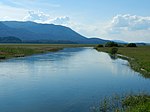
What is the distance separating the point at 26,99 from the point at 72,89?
5.88 meters

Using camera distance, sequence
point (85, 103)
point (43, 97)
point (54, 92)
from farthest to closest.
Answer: point (54, 92)
point (43, 97)
point (85, 103)

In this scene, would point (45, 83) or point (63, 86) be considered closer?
point (63, 86)

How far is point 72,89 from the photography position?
2816cm

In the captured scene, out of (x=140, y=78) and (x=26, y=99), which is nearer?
(x=26, y=99)

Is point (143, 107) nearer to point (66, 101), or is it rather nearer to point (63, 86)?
point (66, 101)

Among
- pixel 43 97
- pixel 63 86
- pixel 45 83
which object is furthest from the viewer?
pixel 45 83

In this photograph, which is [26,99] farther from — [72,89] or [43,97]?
[72,89]

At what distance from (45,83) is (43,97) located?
7.48m

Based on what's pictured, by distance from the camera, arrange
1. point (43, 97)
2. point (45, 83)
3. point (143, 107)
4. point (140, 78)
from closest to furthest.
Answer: point (143, 107) < point (43, 97) < point (45, 83) < point (140, 78)

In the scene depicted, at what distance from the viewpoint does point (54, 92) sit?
2664 cm

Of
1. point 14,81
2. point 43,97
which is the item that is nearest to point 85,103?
point 43,97

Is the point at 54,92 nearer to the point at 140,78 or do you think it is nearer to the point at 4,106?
the point at 4,106

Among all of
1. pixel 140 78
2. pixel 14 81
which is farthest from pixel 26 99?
pixel 140 78

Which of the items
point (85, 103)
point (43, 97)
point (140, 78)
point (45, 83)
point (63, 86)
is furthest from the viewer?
point (140, 78)
